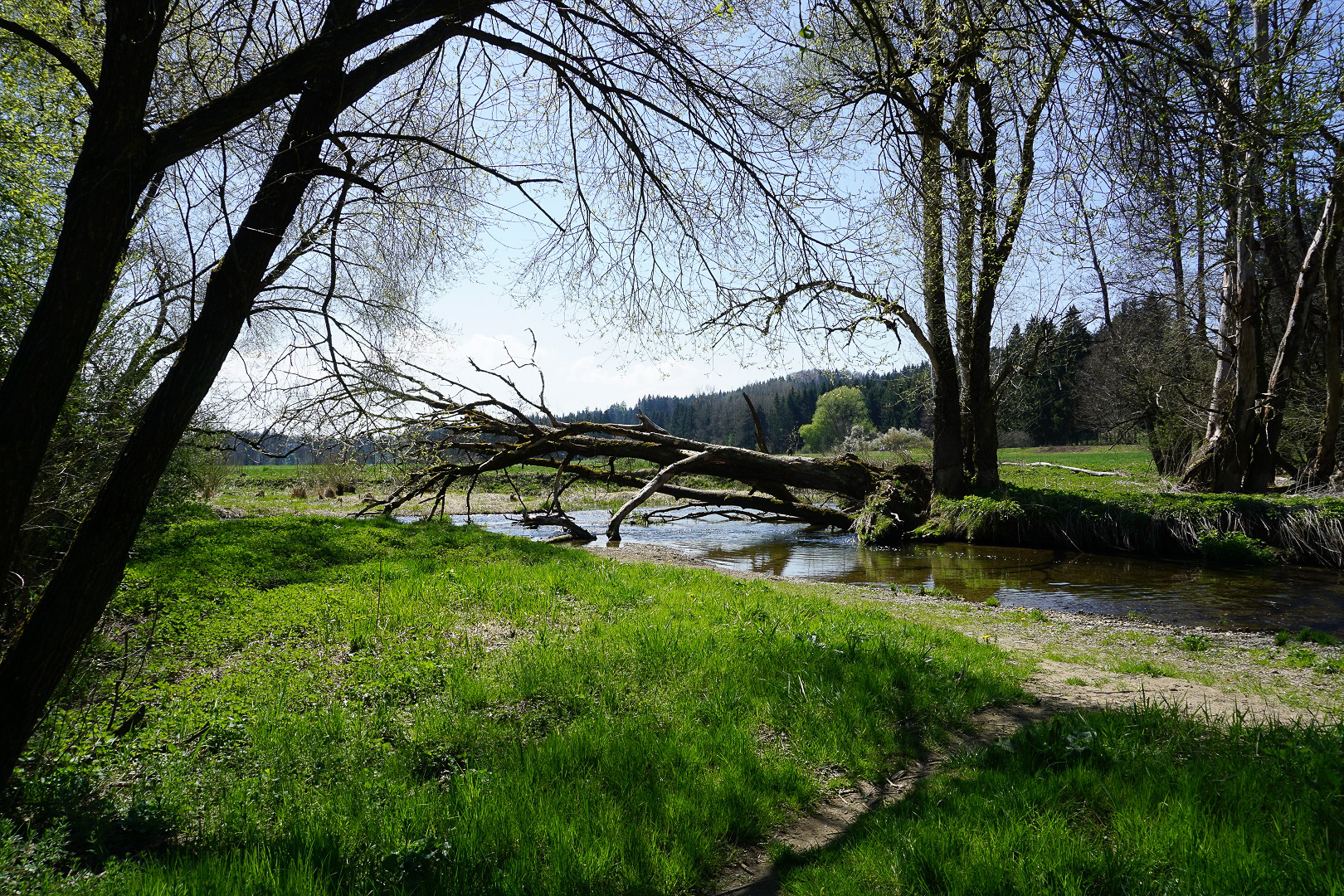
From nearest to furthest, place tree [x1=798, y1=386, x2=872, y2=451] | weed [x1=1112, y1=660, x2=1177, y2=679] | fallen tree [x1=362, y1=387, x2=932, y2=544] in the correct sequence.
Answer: weed [x1=1112, y1=660, x2=1177, y2=679], fallen tree [x1=362, y1=387, x2=932, y2=544], tree [x1=798, y1=386, x2=872, y2=451]

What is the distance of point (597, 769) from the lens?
3.93 m

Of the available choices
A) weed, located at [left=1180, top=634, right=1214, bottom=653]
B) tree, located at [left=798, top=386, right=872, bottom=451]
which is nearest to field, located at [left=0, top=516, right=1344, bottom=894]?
weed, located at [left=1180, top=634, right=1214, bottom=653]

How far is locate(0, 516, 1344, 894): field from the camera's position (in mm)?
2861

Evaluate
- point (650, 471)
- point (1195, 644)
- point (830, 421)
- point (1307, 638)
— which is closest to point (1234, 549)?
point (1307, 638)

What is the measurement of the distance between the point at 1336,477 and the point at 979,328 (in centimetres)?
888

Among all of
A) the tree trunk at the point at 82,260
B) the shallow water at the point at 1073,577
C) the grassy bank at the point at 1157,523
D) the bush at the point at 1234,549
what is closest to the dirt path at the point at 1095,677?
the shallow water at the point at 1073,577

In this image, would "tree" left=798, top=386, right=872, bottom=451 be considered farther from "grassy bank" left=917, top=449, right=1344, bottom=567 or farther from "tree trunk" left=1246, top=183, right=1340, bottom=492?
"grassy bank" left=917, top=449, right=1344, bottom=567

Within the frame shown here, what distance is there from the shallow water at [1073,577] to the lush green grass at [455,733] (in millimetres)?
5159

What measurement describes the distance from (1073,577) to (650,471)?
12043 millimetres

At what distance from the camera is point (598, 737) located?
424 centimetres

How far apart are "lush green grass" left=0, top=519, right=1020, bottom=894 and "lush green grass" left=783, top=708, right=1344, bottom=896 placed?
0.74 metres

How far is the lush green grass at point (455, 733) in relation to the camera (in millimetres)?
3010

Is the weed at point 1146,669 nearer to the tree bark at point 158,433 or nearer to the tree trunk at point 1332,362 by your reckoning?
the tree bark at point 158,433

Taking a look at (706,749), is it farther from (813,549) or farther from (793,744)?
(813,549)
